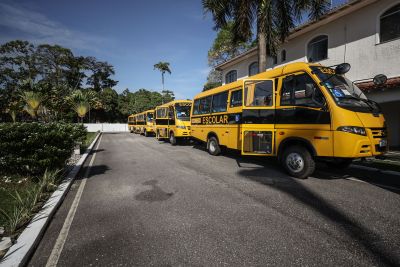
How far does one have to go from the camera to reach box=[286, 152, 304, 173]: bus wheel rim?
6362 mm

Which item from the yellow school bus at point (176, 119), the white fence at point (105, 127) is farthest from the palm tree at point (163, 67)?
the yellow school bus at point (176, 119)

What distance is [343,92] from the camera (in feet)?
19.5

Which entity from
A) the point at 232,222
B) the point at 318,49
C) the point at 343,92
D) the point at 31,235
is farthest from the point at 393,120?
the point at 31,235

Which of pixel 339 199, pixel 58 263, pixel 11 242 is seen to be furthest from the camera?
pixel 339 199

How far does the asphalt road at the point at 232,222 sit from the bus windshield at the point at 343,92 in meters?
1.91

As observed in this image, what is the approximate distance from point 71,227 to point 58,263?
1047 mm

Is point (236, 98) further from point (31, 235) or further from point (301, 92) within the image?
point (31, 235)

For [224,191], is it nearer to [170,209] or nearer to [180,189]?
[180,189]

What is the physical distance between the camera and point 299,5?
11.9 meters

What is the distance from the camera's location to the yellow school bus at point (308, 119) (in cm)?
550

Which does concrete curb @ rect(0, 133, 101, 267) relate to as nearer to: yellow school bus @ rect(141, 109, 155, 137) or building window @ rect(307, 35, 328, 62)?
building window @ rect(307, 35, 328, 62)

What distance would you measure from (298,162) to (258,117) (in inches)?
72.8

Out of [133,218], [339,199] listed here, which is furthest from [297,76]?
[133,218]

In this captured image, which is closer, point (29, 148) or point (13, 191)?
point (13, 191)
